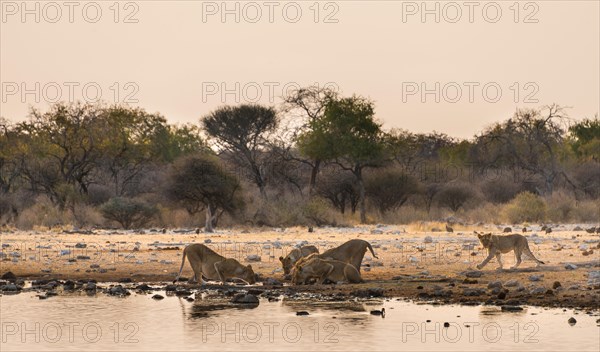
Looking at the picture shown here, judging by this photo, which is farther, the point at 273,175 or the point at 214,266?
the point at 273,175

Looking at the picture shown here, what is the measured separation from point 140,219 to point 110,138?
1624cm

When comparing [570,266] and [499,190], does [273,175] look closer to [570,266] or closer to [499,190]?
[499,190]

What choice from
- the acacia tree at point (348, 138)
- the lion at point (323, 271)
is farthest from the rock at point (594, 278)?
the acacia tree at point (348, 138)

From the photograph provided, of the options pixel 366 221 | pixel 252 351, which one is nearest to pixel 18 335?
pixel 252 351

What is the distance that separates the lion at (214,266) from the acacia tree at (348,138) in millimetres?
31496

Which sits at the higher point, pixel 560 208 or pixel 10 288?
pixel 560 208

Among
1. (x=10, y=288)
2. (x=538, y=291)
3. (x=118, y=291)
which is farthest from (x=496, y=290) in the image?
(x=10, y=288)

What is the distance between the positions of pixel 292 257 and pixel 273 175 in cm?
3619

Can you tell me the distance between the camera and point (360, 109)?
5631 centimetres

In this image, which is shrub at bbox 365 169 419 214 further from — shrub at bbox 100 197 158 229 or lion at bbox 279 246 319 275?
lion at bbox 279 246 319 275

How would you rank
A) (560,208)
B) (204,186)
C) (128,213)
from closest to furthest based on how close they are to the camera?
(204,186) → (128,213) → (560,208)

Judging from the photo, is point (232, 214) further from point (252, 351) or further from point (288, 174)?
point (252, 351)

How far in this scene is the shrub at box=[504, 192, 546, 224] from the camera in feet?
151

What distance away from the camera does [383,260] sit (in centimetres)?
2598
